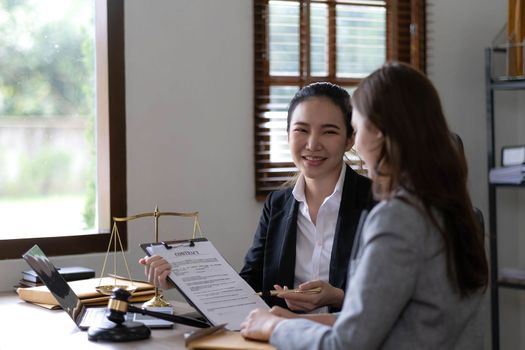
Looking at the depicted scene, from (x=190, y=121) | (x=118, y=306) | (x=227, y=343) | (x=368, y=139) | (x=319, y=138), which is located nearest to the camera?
(x=368, y=139)

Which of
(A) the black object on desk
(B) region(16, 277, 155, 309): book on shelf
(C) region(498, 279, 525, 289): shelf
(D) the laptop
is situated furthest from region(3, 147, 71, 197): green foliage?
(C) region(498, 279, 525, 289): shelf

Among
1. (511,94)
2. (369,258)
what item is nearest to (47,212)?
(369,258)

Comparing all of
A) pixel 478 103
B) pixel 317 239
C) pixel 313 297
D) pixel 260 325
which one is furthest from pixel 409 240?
pixel 478 103

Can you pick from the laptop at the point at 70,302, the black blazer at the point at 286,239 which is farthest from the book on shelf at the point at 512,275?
the laptop at the point at 70,302

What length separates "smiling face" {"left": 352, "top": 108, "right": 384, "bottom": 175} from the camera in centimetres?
156

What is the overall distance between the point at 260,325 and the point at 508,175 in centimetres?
226

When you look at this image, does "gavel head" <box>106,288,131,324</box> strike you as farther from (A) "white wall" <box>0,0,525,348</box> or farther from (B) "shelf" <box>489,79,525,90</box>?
(B) "shelf" <box>489,79,525,90</box>

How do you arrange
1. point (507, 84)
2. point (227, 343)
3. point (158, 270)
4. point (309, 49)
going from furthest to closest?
1. point (507, 84)
2. point (309, 49)
3. point (158, 270)
4. point (227, 343)

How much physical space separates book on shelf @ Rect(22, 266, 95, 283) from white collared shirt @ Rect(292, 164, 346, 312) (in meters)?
0.80

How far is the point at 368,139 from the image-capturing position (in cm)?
157

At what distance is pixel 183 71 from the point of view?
3326 mm

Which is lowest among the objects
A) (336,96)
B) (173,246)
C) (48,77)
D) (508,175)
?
(173,246)

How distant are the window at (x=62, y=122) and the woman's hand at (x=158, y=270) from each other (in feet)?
3.12

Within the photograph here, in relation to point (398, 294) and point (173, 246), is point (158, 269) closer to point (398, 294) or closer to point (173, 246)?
point (173, 246)
